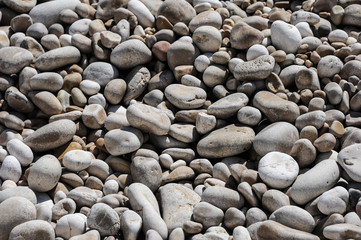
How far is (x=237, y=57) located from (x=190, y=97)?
1.48ft

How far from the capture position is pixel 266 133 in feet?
8.96

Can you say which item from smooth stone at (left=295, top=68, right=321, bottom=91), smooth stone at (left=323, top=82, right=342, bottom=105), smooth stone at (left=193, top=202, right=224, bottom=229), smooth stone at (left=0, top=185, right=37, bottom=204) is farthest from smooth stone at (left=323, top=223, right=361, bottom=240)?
smooth stone at (left=0, top=185, right=37, bottom=204)

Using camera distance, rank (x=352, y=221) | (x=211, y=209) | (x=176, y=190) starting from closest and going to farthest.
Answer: (x=352, y=221)
(x=211, y=209)
(x=176, y=190)

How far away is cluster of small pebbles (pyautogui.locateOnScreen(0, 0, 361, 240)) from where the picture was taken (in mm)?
2393

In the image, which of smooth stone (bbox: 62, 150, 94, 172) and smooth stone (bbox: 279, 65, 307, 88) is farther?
smooth stone (bbox: 279, 65, 307, 88)

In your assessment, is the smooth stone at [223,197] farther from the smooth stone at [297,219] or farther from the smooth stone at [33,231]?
the smooth stone at [33,231]

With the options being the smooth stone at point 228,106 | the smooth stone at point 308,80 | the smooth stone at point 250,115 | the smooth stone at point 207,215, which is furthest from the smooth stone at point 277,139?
the smooth stone at point 207,215

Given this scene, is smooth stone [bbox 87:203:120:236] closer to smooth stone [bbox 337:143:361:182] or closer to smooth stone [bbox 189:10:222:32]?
smooth stone [bbox 337:143:361:182]

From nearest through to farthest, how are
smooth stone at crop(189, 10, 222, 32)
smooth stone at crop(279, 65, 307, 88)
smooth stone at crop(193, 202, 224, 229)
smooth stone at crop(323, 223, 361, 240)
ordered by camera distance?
smooth stone at crop(323, 223, 361, 240), smooth stone at crop(193, 202, 224, 229), smooth stone at crop(279, 65, 307, 88), smooth stone at crop(189, 10, 222, 32)

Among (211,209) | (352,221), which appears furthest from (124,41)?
(352,221)

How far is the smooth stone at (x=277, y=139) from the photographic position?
2.69m

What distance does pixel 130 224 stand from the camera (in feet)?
7.70

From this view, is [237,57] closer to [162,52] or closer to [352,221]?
[162,52]

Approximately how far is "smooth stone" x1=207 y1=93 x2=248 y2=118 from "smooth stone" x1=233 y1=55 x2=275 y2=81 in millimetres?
131
